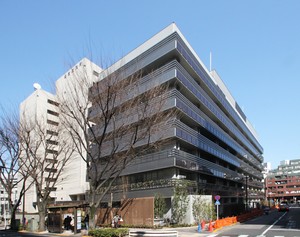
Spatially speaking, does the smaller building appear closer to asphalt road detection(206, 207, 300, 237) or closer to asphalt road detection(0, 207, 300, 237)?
asphalt road detection(206, 207, 300, 237)

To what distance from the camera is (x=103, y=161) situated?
5228 cm

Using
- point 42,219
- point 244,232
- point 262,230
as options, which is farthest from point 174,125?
point 42,219

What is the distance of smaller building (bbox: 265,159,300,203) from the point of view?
177 m

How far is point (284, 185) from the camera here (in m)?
180

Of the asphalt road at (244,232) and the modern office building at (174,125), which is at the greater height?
the modern office building at (174,125)

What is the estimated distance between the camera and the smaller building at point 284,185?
581 feet

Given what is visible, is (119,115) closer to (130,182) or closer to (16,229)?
(16,229)

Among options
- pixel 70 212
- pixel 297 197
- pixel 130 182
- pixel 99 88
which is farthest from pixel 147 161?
pixel 297 197

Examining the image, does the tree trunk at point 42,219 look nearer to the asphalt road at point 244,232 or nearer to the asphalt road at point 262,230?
the asphalt road at point 244,232

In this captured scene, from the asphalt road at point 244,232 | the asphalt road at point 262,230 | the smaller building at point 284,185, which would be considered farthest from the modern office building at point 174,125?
the smaller building at point 284,185

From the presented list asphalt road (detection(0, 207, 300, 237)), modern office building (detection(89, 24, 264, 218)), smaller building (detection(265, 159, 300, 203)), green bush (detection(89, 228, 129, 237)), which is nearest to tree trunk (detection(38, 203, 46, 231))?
asphalt road (detection(0, 207, 300, 237))

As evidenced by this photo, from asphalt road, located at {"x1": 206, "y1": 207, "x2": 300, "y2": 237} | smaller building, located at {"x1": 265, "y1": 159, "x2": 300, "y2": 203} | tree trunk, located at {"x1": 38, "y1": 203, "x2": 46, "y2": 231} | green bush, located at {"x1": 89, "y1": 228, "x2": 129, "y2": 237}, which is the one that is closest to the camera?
green bush, located at {"x1": 89, "y1": 228, "x2": 129, "y2": 237}

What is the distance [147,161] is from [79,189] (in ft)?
122

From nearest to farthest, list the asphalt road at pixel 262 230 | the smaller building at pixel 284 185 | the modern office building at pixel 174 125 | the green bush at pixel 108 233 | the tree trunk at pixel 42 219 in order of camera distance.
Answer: the green bush at pixel 108 233, the asphalt road at pixel 262 230, the tree trunk at pixel 42 219, the modern office building at pixel 174 125, the smaller building at pixel 284 185
